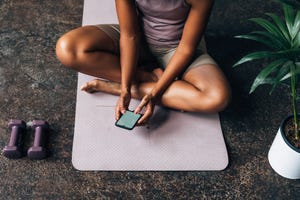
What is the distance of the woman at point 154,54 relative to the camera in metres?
1.40

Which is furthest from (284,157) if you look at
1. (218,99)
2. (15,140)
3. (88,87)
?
(15,140)

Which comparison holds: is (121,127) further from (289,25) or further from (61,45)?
(289,25)

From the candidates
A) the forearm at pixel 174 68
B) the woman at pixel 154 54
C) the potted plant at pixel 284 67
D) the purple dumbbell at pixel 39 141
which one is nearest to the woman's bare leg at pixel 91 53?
the woman at pixel 154 54

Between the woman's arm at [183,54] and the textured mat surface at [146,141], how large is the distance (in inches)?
3.8

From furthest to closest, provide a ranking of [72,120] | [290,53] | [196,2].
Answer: [72,120]
[196,2]
[290,53]

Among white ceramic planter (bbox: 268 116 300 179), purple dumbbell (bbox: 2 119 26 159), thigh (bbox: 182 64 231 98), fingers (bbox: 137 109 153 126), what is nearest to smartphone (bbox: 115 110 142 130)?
fingers (bbox: 137 109 153 126)

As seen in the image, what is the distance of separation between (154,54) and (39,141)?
21.1 inches

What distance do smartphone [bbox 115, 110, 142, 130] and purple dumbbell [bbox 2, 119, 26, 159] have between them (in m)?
0.35

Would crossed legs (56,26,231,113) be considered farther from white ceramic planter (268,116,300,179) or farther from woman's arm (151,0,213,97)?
white ceramic planter (268,116,300,179)

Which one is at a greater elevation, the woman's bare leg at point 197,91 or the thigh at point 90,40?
the thigh at point 90,40

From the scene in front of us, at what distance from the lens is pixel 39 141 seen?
1.41 m

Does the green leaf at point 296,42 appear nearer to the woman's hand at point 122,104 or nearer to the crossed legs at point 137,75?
the crossed legs at point 137,75

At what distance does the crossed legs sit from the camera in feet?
4.71

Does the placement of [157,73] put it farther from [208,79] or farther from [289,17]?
[289,17]
